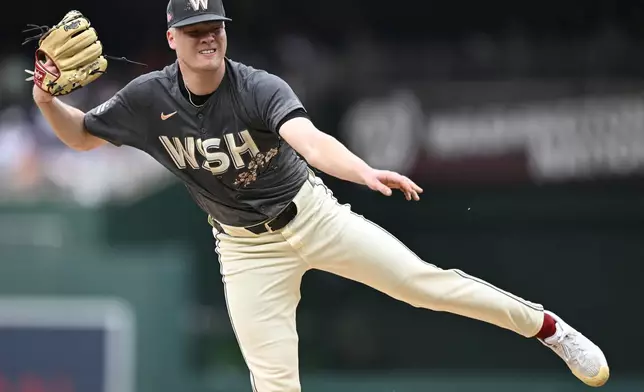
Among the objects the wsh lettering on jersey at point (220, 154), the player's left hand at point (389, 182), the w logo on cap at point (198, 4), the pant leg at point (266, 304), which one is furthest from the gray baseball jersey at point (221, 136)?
the player's left hand at point (389, 182)

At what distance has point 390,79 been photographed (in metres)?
7.96

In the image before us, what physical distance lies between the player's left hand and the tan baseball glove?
3.96ft

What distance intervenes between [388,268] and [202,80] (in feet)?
3.04

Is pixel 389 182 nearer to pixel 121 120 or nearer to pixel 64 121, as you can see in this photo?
pixel 121 120

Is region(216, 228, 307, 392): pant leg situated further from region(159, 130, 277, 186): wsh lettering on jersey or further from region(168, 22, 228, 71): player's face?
region(168, 22, 228, 71): player's face

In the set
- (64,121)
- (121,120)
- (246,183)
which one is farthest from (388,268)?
(64,121)

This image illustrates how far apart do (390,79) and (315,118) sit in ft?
1.70

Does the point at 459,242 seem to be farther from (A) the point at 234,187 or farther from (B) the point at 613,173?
(A) the point at 234,187

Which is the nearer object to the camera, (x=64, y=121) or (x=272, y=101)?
(x=272, y=101)

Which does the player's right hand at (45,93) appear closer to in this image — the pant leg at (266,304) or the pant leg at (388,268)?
the pant leg at (266,304)

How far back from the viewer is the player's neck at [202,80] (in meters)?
4.50

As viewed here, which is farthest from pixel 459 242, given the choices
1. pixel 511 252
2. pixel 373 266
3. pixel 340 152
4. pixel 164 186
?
pixel 340 152

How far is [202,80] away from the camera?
177 inches

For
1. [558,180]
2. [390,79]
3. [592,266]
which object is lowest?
[592,266]
